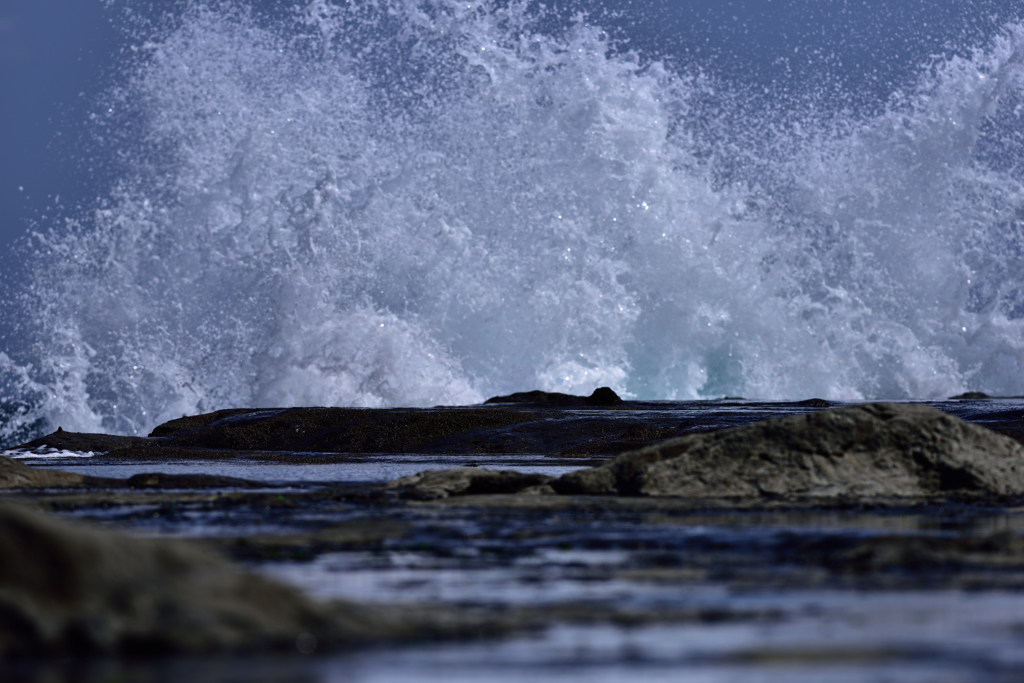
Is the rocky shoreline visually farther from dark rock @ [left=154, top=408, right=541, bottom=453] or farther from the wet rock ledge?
dark rock @ [left=154, top=408, right=541, bottom=453]

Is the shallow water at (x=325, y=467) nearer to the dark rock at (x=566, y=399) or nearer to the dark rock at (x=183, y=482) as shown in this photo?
the dark rock at (x=183, y=482)

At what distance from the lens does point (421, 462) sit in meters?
16.3

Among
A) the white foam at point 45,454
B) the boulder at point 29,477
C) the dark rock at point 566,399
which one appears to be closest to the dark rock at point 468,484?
the boulder at point 29,477

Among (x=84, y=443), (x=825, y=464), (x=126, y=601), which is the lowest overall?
(x=126, y=601)

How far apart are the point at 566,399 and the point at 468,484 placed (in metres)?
17.2

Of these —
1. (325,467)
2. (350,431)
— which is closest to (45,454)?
(350,431)

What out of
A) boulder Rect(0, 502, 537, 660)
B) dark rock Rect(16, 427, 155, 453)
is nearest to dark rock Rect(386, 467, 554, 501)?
boulder Rect(0, 502, 537, 660)

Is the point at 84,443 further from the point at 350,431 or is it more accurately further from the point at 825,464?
the point at 825,464

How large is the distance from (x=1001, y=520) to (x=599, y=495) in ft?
9.60

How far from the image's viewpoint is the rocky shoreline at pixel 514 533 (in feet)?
11.4

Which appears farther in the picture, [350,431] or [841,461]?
[350,431]

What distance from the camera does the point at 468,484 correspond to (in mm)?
9883

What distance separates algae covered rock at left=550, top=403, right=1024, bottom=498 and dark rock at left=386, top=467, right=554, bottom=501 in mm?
444

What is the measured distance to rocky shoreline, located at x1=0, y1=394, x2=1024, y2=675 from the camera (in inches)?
136
